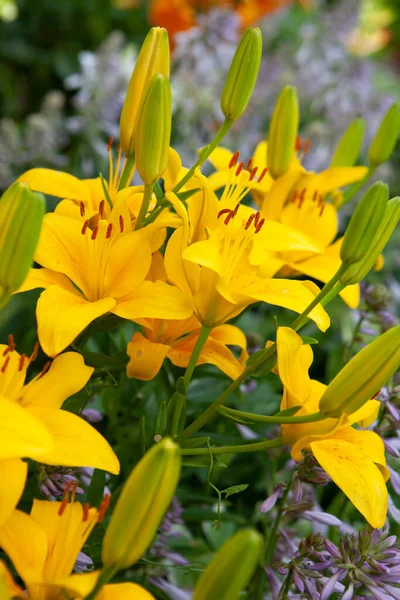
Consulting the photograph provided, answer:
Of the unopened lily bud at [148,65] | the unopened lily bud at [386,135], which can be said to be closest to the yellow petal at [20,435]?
the unopened lily bud at [148,65]

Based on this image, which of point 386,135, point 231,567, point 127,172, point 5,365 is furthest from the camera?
point 386,135

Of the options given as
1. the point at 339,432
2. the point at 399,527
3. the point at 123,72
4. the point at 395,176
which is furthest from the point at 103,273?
the point at 395,176

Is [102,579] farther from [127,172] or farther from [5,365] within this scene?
[127,172]

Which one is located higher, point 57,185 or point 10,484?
point 57,185

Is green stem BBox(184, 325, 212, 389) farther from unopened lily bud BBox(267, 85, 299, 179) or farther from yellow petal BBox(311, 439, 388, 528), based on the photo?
unopened lily bud BBox(267, 85, 299, 179)

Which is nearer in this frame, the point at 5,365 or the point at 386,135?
the point at 5,365

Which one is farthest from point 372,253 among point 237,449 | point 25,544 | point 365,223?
point 25,544

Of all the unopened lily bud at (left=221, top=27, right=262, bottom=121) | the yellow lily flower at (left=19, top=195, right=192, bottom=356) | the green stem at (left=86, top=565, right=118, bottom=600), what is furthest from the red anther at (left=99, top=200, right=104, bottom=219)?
the green stem at (left=86, top=565, right=118, bottom=600)

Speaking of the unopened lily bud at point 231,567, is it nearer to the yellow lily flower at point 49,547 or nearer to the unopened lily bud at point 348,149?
the yellow lily flower at point 49,547
